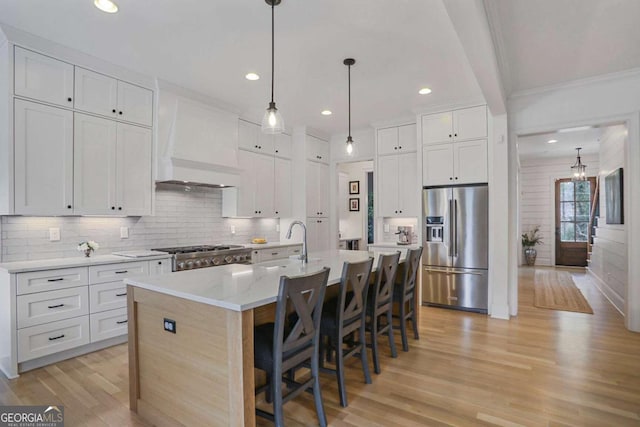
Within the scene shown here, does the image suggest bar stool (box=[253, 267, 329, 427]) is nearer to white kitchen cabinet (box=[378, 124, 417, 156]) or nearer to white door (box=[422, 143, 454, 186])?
white door (box=[422, 143, 454, 186])

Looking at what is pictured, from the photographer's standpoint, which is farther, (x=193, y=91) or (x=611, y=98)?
(x=193, y=91)

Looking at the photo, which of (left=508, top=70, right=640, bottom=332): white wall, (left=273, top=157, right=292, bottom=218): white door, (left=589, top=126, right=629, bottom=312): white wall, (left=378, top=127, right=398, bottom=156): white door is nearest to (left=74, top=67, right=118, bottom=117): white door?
(left=273, top=157, right=292, bottom=218): white door

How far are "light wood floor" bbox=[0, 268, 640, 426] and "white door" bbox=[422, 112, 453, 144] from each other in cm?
253

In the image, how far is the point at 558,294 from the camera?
5.57 metres

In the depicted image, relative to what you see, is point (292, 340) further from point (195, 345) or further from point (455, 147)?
point (455, 147)

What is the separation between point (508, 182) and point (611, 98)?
1354 mm

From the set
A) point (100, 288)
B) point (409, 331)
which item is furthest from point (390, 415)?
point (100, 288)

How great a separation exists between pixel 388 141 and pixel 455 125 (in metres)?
1.07

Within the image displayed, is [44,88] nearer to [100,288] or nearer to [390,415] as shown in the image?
[100,288]

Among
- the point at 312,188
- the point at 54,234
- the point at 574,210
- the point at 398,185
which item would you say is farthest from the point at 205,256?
the point at 574,210

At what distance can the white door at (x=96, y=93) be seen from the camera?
3.30 metres

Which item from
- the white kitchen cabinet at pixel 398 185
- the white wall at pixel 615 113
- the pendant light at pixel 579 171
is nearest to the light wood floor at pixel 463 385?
the white wall at pixel 615 113

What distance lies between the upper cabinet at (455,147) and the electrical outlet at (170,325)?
389 centimetres

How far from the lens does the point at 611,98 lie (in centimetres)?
391
